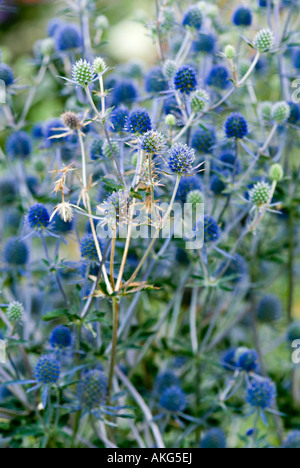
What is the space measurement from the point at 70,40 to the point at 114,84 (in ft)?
0.59

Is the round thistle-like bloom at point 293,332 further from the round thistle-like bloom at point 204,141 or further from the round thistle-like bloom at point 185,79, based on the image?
the round thistle-like bloom at point 185,79

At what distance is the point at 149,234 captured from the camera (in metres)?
1.24

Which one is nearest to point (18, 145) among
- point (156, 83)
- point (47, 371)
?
point (156, 83)

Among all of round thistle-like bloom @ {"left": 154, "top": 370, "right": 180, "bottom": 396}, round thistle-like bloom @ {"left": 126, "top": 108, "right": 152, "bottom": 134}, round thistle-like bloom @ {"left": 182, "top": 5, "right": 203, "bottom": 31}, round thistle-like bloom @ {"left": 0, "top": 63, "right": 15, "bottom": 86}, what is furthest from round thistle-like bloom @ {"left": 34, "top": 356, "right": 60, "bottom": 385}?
round thistle-like bloom @ {"left": 182, "top": 5, "right": 203, "bottom": 31}

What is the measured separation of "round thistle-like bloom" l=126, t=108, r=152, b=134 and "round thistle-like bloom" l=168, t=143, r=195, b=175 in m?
0.10

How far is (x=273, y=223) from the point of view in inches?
64.6

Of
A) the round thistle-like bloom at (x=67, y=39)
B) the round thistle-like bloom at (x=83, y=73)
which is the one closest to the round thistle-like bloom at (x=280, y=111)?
the round thistle-like bloom at (x=83, y=73)

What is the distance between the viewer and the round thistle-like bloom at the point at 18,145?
1486 millimetres

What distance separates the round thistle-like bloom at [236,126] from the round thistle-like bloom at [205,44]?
362mm

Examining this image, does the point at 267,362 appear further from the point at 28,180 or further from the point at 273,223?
the point at 28,180

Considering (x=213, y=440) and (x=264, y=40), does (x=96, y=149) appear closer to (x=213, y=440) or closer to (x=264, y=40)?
(x=264, y=40)

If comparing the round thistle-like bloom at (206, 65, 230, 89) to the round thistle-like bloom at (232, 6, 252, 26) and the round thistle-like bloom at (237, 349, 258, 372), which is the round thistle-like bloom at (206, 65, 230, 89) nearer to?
the round thistle-like bloom at (232, 6, 252, 26)

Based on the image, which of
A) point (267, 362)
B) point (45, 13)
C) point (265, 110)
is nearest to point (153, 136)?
point (265, 110)

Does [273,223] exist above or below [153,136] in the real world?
below
